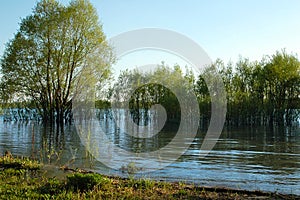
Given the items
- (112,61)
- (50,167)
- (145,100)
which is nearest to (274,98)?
(145,100)

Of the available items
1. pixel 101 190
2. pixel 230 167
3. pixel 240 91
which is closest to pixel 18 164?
pixel 101 190

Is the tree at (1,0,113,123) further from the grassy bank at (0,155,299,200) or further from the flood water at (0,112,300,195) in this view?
the grassy bank at (0,155,299,200)

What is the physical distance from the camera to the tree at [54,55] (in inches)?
→ 1316

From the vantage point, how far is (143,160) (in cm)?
1223

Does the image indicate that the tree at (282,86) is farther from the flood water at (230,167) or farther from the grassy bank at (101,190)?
the grassy bank at (101,190)

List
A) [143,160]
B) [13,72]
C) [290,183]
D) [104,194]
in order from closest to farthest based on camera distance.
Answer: [104,194] → [290,183] → [143,160] → [13,72]

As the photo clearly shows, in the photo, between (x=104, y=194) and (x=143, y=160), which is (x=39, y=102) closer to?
(x=143, y=160)

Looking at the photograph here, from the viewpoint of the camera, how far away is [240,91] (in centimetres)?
3838

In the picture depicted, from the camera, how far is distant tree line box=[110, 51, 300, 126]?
3644 cm

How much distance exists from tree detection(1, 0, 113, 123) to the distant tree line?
7271 mm

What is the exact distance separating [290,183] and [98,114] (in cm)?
3836

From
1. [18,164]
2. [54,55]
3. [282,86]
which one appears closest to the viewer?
[18,164]

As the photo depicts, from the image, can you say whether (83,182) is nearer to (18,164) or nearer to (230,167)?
(18,164)

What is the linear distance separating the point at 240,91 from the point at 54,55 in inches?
807
